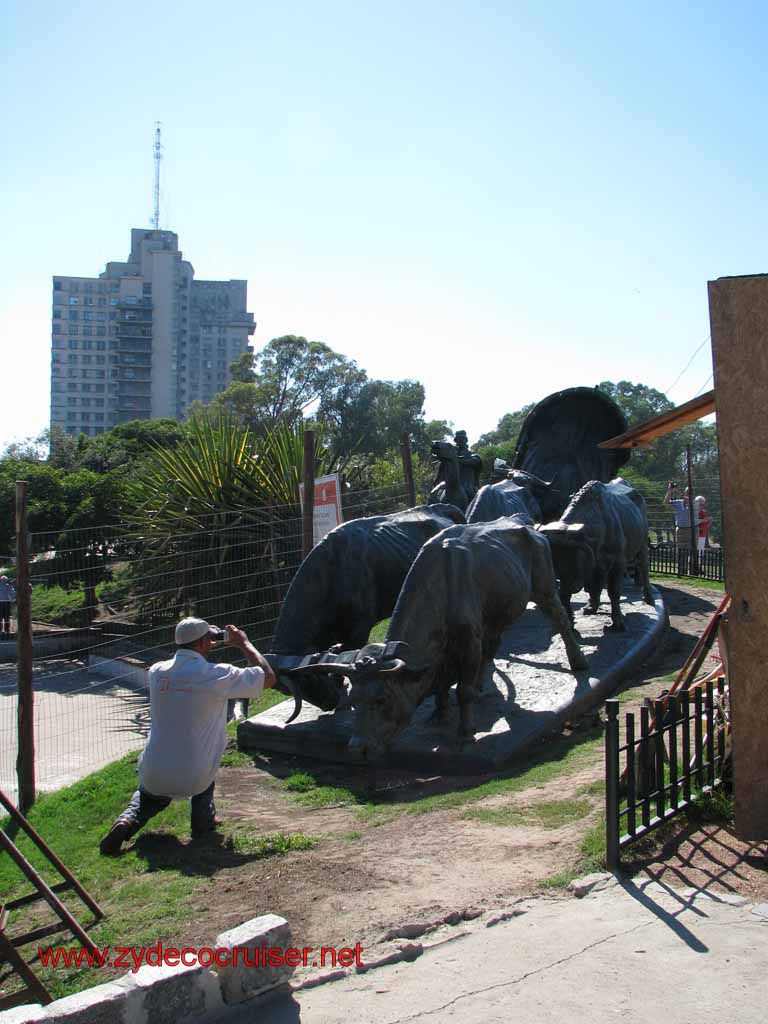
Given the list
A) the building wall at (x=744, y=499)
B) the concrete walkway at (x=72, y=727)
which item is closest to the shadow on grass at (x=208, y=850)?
the building wall at (x=744, y=499)

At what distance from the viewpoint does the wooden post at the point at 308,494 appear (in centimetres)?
1142

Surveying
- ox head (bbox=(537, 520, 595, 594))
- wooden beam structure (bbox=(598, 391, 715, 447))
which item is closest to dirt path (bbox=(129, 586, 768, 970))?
wooden beam structure (bbox=(598, 391, 715, 447))

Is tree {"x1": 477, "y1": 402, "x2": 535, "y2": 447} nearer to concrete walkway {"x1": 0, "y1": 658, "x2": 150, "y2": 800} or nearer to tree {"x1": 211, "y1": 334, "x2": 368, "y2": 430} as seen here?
tree {"x1": 211, "y1": 334, "x2": 368, "y2": 430}

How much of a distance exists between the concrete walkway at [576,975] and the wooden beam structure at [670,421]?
3873 mm

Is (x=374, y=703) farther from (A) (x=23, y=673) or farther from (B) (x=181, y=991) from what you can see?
(B) (x=181, y=991)

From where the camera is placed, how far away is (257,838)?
6.00m

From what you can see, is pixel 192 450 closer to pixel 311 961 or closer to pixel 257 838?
pixel 257 838

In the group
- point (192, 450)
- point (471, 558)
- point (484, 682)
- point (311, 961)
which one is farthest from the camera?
point (192, 450)

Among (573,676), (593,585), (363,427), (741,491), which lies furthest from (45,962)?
(363,427)

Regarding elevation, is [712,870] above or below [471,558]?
below

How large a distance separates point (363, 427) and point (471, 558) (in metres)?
45.4

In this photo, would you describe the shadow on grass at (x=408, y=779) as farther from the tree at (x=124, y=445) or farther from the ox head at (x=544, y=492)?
the tree at (x=124, y=445)

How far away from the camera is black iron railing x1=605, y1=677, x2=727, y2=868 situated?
517 centimetres

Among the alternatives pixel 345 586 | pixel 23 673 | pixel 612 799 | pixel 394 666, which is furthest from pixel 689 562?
pixel 612 799
